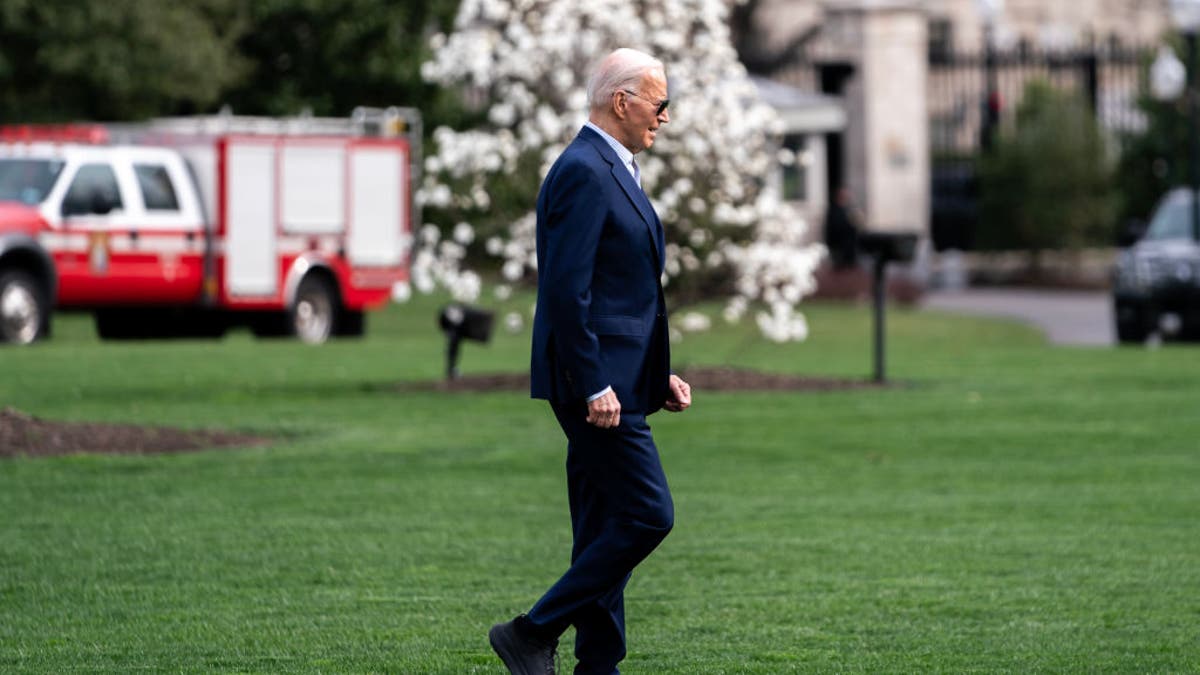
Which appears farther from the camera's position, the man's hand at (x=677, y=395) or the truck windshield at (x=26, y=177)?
the truck windshield at (x=26, y=177)

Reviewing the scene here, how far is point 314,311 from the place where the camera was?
94.3 feet

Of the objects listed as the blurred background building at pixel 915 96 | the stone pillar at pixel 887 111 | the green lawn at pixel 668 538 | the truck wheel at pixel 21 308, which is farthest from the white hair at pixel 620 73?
the stone pillar at pixel 887 111

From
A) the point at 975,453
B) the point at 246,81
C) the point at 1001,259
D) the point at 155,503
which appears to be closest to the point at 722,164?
the point at 975,453

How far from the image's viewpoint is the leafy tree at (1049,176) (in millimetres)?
41844

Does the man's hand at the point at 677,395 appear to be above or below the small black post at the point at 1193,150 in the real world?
above

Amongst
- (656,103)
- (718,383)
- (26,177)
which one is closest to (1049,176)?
(26,177)

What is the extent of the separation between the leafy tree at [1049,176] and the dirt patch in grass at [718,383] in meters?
23.0

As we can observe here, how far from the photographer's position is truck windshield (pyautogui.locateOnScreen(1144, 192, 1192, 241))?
91.2 feet

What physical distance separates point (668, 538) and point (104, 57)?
24.8 metres

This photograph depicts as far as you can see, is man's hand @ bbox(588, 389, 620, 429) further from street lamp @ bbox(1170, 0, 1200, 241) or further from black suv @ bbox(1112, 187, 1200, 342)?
street lamp @ bbox(1170, 0, 1200, 241)

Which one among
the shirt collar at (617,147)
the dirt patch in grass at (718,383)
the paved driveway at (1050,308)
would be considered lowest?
the paved driveway at (1050,308)

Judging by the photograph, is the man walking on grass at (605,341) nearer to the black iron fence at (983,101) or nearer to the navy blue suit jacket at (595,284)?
the navy blue suit jacket at (595,284)

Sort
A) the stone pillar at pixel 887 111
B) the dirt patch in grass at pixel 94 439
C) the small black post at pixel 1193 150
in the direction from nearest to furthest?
1. the dirt patch in grass at pixel 94 439
2. the small black post at pixel 1193 150
3. the stone pillar at pixel 887 111

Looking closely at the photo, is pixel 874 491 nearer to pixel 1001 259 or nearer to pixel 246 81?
pixel 246 81
